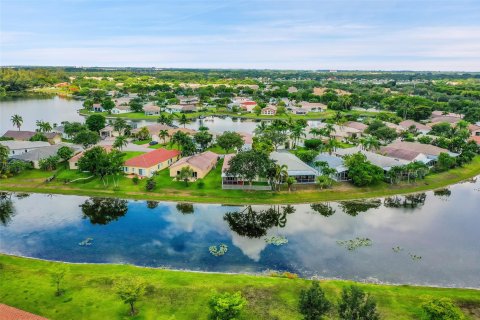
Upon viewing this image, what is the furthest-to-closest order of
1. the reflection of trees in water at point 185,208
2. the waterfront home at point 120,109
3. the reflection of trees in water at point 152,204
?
the waterfront home at point 120,109 → the reflection of trees in water at point 152,204 → the reflection of trees in water at point 185,208

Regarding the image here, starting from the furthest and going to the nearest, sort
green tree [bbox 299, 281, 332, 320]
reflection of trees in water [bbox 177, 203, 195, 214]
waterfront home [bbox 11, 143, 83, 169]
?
→ waterfront home [bbox 11, 143, 83, 169] → reflection of trees in water [bbox 177, 203, 195, 214] → green tree [bbox 299, 281, 332, 320]

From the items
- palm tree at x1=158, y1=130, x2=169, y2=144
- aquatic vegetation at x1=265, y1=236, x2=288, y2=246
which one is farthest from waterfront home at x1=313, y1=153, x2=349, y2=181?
palm tree at x1=158, y1=130, x2=169, y2=144

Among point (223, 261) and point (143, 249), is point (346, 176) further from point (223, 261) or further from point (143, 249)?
point (143, 249)

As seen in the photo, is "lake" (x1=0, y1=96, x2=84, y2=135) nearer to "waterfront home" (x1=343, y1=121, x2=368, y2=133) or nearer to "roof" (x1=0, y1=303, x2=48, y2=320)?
"waterfront home" (x1=343, y1=121, x2=368, y2=133)

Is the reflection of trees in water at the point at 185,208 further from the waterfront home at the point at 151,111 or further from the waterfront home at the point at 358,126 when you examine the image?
the waterfront home at the point at 151,111

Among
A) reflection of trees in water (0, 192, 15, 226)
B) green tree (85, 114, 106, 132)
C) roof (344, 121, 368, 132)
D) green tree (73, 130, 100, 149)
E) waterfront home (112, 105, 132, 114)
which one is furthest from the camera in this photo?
waterfront home (112, 105, 132, 114)

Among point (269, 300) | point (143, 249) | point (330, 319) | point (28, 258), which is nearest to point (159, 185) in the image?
point (143, 249)

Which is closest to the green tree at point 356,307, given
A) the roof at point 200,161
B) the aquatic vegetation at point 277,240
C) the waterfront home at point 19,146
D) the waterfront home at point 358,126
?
the aquatic vegetation at point 277,240

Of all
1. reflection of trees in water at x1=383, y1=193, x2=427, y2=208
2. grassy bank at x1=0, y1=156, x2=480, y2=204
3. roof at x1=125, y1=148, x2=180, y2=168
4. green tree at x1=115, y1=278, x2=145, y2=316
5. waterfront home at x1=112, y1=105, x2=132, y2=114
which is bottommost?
reflection of trees in water at x1=383, y1=193, x2=427, y2=208

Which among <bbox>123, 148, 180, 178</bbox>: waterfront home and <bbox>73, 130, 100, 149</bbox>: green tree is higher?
<bbox>73, 130, 100, 149</bbox>: green tree
